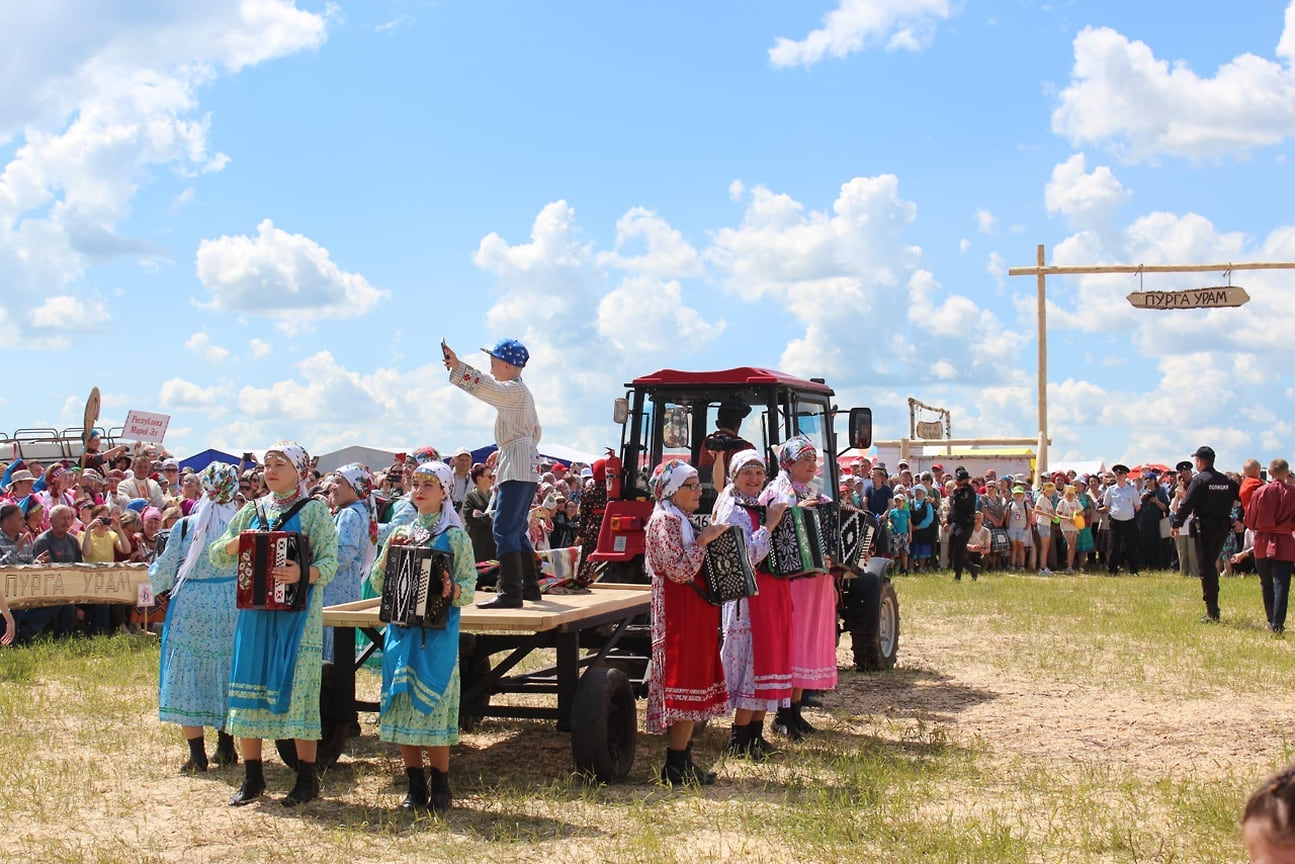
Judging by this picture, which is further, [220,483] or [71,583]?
[71,583]

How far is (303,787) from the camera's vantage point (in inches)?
266

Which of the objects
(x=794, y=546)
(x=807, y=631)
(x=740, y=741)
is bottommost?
(x=740, y=741)

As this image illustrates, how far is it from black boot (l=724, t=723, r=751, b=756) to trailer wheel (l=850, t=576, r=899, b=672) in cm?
315

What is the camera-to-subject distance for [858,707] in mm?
9781

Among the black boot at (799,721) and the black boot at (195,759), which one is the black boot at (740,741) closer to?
the black boot at (799,721)

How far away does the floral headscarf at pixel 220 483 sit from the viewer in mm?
7719

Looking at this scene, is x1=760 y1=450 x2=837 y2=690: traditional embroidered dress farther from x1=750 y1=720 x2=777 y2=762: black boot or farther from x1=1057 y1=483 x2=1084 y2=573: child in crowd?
x1=1057 y1=483 x2=1084 y2=573: child in crowd

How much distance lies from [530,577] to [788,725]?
2113 millimetres

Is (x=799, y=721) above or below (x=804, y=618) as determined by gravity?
below

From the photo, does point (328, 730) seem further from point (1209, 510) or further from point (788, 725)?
point (1209, 510)

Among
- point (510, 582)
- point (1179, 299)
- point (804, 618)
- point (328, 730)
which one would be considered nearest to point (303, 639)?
point (328, 730)

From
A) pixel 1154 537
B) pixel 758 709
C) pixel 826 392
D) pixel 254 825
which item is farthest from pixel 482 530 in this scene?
pixel 1154 537

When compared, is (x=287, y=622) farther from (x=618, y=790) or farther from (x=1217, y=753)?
(x=1217, y=753)

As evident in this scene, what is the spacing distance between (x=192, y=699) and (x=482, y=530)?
501cm
